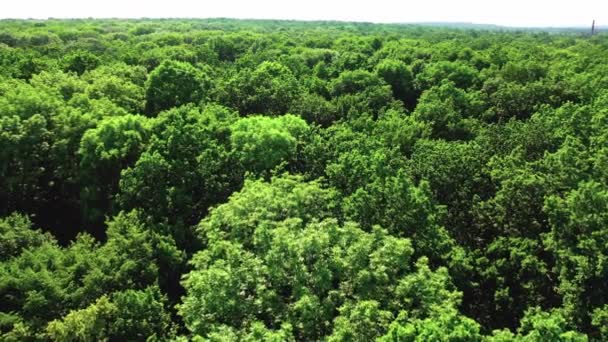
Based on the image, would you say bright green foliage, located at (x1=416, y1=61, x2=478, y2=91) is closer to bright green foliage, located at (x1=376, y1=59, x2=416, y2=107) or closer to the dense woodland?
bright green foliage, located at (x1=376, y1=59, x2=416, y2=107)

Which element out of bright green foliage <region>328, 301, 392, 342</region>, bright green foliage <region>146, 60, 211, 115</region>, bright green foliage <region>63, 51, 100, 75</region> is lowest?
bright green foliage <region>328, 301, 392, 342</region>

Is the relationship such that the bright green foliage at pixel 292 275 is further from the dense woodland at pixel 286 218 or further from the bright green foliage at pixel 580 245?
the bright green foliage at pixel 580 245

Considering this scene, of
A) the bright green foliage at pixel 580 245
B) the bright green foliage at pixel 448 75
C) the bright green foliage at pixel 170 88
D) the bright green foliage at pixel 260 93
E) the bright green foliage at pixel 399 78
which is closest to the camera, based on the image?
the bright green foliage at pixel 580 245

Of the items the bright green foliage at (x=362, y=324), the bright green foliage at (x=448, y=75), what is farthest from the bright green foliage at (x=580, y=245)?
the bright green foliage at (x=448, y=75)

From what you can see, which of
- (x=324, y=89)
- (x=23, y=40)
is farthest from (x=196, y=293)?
(x=23, y=40)

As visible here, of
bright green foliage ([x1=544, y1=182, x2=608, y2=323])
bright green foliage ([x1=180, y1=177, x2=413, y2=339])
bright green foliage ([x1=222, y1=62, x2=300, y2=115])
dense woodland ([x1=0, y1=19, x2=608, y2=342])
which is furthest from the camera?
bright green foliage ([x1=222, y1=62, x2=300, y2=115])

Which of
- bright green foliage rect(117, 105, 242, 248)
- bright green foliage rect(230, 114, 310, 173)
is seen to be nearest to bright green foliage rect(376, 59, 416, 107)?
bright green foliage rect(230, 114, 310, 173)
